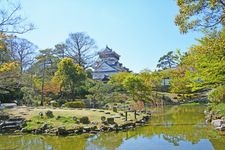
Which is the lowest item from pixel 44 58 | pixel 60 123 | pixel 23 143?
pixel 23 143

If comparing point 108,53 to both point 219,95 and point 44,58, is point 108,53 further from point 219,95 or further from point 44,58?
point 219,95

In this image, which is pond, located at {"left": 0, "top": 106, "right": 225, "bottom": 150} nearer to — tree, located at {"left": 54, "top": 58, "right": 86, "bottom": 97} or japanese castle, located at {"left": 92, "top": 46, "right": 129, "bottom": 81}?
tree, located at {"left": 54, "top": 58, "right": 86, "bottom": 97}

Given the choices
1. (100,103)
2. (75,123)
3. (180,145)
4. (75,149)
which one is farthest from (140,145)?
(100,103)

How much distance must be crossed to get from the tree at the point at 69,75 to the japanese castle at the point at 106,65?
19.2 meters

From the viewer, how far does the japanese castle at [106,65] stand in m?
58.8

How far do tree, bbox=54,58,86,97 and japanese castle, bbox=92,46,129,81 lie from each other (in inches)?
755

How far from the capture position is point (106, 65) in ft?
202

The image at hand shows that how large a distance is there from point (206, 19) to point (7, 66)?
24.4 feet

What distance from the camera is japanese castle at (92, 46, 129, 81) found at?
58787 mm

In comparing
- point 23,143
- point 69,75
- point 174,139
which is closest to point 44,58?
point 69,75

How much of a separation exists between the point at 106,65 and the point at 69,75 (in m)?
25.9

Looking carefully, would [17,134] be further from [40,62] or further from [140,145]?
[40,62]

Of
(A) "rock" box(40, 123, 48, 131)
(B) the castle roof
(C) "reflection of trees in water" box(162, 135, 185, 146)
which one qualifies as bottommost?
(C) "reflection of trees in water" box(162, 135, 185, 146)

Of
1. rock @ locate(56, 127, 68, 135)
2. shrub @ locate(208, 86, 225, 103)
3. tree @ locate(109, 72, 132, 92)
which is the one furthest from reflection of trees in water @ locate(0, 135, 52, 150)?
tree @ locate(109, 72, 132, 92)
